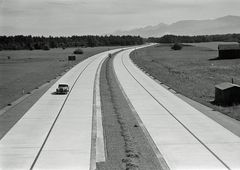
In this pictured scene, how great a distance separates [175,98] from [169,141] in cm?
1813

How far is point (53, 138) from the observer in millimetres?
25484

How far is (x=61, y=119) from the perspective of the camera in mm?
31609

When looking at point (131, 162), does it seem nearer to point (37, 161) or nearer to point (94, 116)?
point (37, 161)

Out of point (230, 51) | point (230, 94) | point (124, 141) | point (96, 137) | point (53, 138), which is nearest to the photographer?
point (124, 141)

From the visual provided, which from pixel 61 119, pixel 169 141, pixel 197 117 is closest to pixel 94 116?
pixel 61 119

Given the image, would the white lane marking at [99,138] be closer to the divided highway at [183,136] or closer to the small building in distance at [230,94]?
the divided highway at [183,136]

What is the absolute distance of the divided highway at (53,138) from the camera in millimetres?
20619

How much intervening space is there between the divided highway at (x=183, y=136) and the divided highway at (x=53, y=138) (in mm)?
3388

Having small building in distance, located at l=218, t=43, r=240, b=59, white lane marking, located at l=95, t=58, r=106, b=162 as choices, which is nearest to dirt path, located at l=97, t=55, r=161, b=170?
white lane marking, located at l=95, t=58, r=106, b=162

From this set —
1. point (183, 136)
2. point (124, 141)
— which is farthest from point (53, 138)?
point (183, 136)

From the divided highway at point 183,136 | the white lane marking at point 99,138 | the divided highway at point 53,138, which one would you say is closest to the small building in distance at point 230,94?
the divided highway at point 183,136

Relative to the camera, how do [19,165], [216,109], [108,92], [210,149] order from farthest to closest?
[108,92]
[216,109]
[210,149]
[19,165]

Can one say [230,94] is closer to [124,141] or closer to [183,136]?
[183,136]

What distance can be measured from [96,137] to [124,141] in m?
1.94
